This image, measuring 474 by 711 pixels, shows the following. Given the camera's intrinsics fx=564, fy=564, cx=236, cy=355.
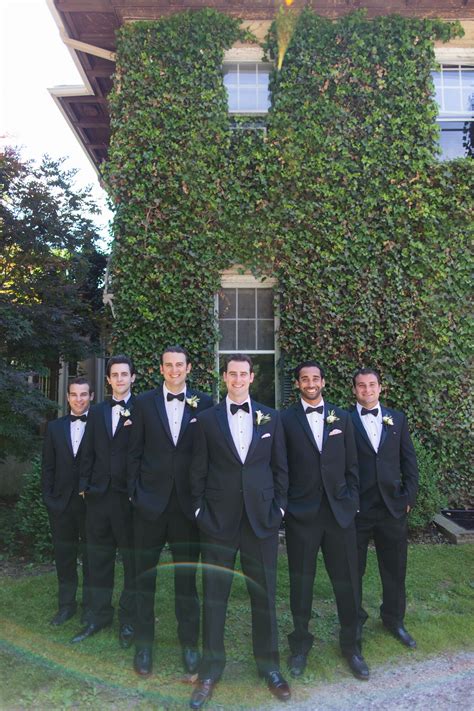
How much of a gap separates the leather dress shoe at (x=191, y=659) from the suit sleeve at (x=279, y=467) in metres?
1.16

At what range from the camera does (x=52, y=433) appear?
4.86m

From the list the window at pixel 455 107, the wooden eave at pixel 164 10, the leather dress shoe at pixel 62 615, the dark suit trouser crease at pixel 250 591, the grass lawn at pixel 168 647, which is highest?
the wooden eave at pixel 164 10

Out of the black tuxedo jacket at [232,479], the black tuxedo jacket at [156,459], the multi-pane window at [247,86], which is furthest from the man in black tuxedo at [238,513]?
the multi-pane window at [247,86]

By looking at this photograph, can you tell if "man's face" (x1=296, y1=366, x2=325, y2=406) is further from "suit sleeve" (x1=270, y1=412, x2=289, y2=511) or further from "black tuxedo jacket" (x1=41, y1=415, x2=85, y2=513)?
"black tuxedo jacket" (x1=41, y1=415, x2=85, y2=513)

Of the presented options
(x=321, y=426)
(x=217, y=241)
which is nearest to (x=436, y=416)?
(x=217, y=241)

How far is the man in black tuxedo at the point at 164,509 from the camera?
12.7 feet

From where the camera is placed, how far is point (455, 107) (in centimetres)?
875

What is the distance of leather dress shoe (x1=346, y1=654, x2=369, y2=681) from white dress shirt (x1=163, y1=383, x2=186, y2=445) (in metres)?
1.93

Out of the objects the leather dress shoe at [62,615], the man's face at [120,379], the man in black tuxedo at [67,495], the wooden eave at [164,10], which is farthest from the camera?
the wooden eave at [164,10]

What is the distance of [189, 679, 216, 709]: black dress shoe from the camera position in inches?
134

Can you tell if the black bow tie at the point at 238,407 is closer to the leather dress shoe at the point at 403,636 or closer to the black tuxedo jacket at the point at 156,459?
the black tuxedo jacket at the point at 156,459

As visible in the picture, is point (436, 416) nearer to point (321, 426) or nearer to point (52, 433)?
point (321, 426)

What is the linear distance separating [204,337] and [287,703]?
17.0 ft

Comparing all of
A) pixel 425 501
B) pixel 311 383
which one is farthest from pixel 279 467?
pixel 425 501
